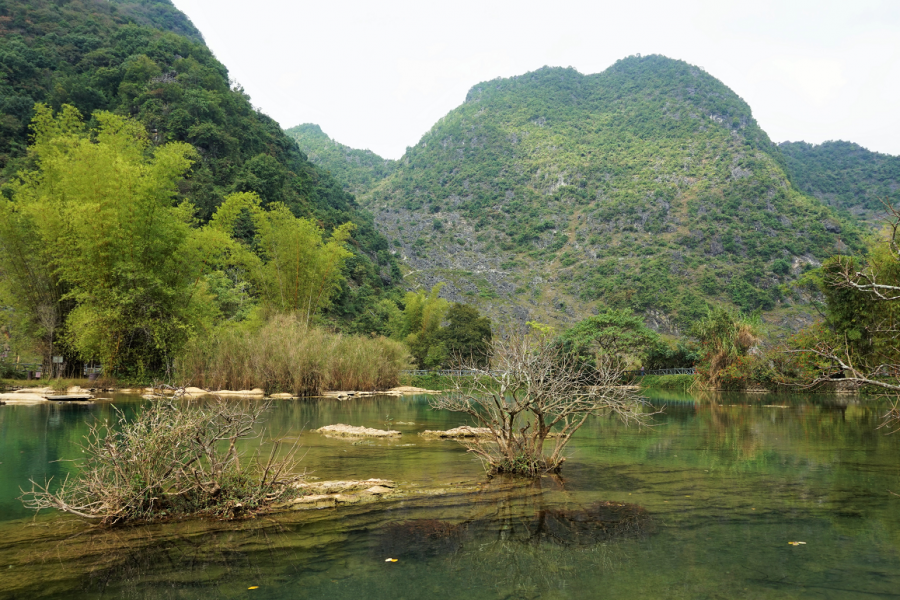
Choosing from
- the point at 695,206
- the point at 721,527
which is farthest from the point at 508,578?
the point at 695,206

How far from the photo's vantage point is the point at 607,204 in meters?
111

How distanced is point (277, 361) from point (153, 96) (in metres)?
46.6

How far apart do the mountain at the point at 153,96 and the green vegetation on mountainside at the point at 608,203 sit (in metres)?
35.0

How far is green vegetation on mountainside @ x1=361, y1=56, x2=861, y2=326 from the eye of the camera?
3398 inches

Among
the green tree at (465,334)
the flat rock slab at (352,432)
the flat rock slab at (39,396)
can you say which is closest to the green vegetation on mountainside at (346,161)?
the green tree at (465,334)

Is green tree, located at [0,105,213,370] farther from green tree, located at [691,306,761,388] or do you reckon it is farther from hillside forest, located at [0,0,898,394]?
green tree, located at [691,306,761,388]

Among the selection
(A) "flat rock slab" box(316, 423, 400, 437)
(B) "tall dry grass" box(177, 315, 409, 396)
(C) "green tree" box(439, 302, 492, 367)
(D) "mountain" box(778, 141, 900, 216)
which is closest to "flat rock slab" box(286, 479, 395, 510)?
(A) "flat rock slab" box(316, 423, 400, 437)

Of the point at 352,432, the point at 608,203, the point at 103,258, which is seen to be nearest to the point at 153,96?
the point at 103,258

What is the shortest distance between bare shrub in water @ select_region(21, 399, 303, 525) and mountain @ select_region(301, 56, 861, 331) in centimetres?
7666

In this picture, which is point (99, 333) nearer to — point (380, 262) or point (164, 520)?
point (164, 520)

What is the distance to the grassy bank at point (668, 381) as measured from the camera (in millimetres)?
41750

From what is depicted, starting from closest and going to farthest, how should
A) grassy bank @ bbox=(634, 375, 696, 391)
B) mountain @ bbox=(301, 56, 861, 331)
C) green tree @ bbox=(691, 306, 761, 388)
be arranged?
green tree @ bbox=(691, 306, 761, 388), grassy bank @ bbox=(634, 375, 696, 391), mountain @ bbox=(301, 56, 861, 331)

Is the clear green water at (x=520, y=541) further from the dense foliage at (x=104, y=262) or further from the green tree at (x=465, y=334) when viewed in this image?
the green tree at (x=465, y=334)

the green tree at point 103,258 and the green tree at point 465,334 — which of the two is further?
the green tree at point 465,334
